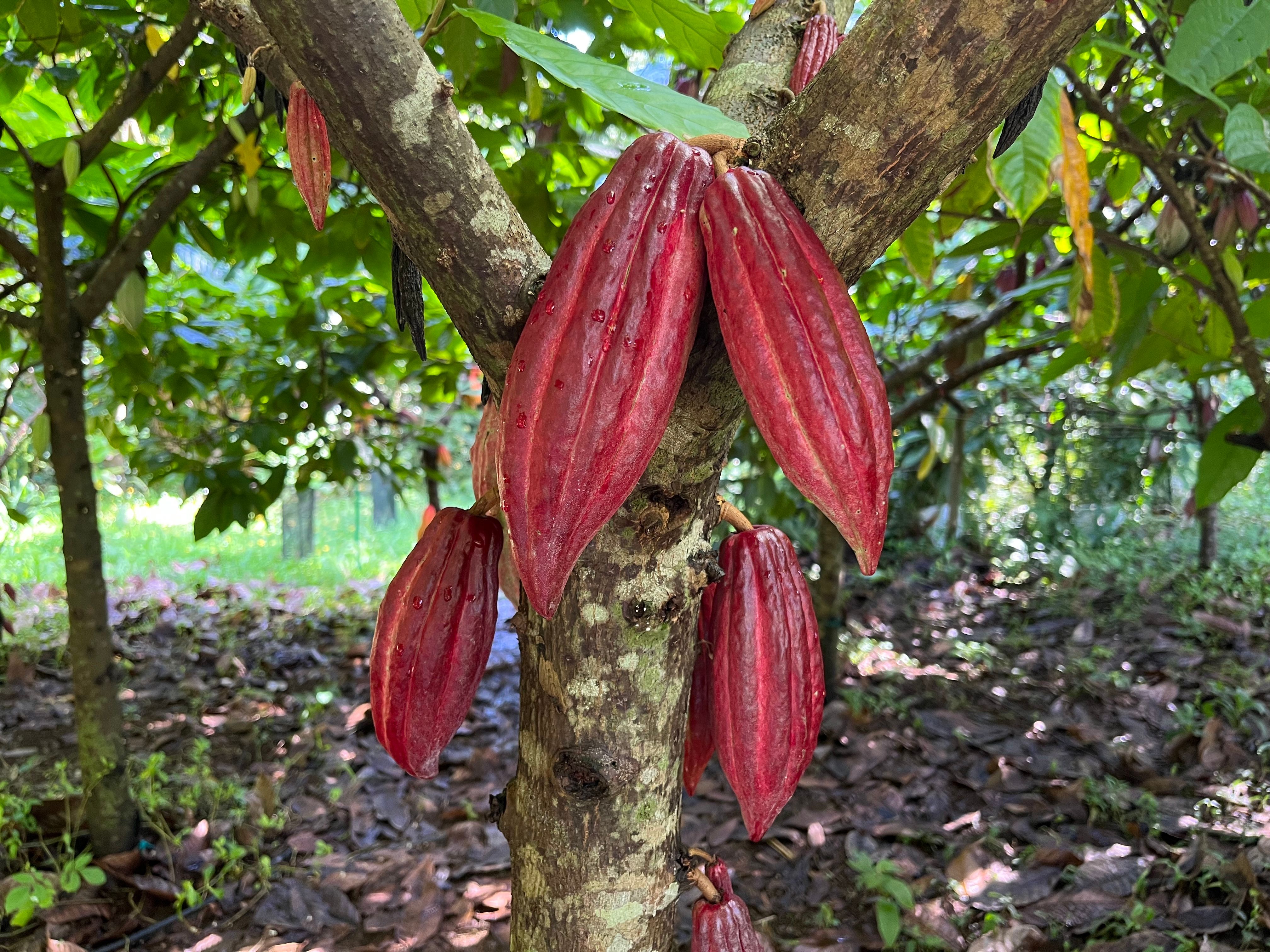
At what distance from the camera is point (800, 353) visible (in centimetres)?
50

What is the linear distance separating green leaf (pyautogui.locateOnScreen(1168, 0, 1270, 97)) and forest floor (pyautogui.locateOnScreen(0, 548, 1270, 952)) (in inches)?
55.6

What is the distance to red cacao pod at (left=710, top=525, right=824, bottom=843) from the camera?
72cm

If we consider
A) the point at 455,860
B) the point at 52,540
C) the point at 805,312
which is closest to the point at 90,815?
the point at 455,860

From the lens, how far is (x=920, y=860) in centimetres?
191

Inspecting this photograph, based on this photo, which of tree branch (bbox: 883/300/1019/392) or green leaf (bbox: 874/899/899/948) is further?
tree branch (bbox: 883/300/1019/392)

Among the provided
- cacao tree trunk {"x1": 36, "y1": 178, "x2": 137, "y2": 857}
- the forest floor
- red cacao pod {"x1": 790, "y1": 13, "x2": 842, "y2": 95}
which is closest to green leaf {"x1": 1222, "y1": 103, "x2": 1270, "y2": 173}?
red cacao pod {"x1": 790, "y1": 13, "x2": 842, "y2": 95}

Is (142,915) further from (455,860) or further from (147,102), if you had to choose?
(147,102)

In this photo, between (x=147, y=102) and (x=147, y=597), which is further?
(x=147, y=597)

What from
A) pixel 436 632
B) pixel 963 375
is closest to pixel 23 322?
pixel 436 632

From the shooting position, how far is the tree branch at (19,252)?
1843 millimetres

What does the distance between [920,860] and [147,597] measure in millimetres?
3706

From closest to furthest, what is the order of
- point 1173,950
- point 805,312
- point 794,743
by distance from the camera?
point 805,312, point 794,743, point 1173,950

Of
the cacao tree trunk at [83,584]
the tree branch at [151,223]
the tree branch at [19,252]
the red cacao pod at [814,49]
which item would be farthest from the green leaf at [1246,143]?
the tree branch at [19,252]

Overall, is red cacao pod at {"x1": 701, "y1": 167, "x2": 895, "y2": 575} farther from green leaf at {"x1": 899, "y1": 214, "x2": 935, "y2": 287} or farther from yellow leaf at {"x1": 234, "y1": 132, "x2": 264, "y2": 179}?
yellow leaf at {"x1": 234, "y1": 132, "x2": 264, "y2": 179}
